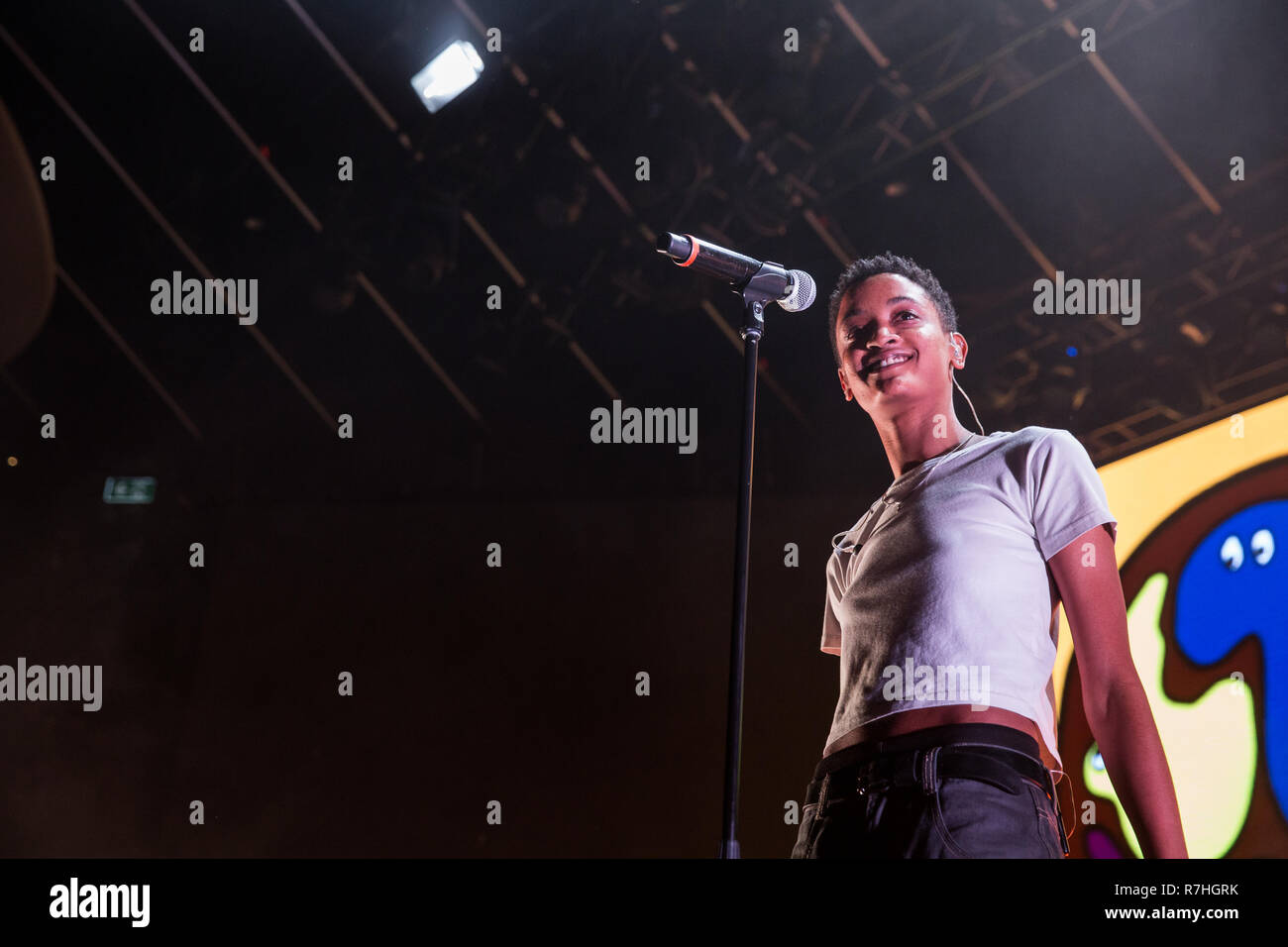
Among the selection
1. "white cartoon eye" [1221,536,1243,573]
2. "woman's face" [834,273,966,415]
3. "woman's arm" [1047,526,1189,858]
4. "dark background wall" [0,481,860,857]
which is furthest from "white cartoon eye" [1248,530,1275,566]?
"dark background wall" [0,481,860,857]

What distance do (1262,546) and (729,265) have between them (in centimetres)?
146

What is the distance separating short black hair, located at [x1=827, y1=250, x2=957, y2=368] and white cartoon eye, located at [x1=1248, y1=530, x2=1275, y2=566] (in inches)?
33.2

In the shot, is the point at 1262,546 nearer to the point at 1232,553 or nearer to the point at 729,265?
the point at 1232,553

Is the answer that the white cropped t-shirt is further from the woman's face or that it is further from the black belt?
the woman's face

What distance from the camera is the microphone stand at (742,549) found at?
183 cm

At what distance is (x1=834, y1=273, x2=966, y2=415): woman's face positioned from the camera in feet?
7.29

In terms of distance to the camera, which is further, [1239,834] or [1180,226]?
[1180,226]

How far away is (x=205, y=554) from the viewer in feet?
8.75

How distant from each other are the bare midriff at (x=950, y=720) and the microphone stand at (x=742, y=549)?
0.81ft
